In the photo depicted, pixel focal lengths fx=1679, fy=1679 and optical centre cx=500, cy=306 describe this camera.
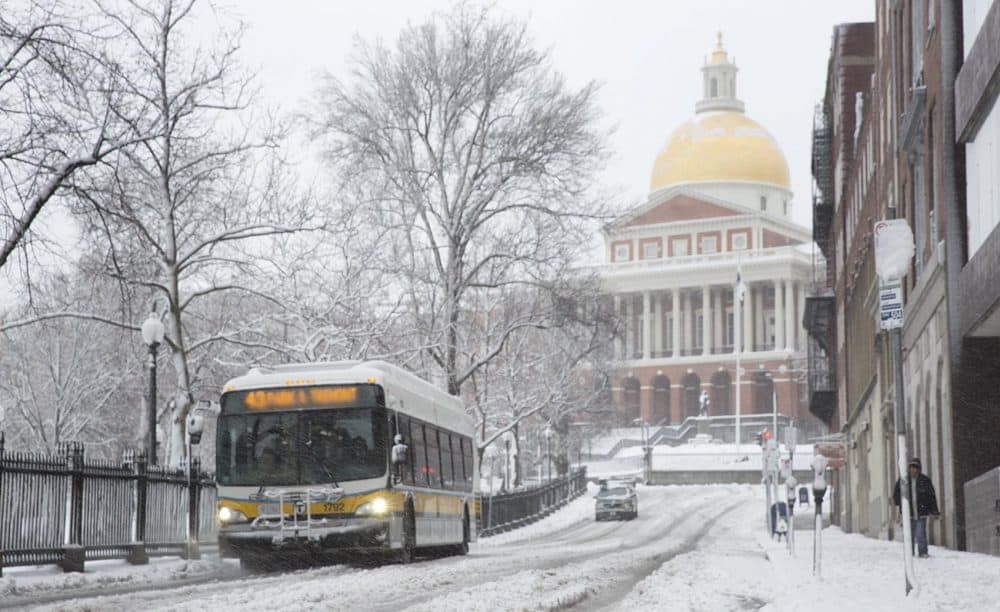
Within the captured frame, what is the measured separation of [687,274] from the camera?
135 meters

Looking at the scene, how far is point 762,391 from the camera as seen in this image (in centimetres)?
→ 13112

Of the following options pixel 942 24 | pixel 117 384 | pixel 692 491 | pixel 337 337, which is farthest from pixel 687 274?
pixel 942 24

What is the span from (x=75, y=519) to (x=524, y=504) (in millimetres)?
37744

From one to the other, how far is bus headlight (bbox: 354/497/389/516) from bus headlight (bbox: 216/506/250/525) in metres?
1.54

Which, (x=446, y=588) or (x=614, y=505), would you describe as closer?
(x=446, y=588)

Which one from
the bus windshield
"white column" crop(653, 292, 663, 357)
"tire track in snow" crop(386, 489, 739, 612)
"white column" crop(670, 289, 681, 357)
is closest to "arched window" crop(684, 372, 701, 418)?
"white column" crop(670, 289, 681, 357)

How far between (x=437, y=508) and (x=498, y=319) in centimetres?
3136

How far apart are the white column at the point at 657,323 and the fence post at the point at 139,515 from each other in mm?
113894

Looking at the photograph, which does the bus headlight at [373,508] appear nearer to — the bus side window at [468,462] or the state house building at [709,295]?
the bus side window at [468,462]

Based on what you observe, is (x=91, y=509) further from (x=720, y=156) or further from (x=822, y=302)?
(x=720, y=156)

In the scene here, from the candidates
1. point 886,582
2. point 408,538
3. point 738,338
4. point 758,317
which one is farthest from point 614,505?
point 758,317

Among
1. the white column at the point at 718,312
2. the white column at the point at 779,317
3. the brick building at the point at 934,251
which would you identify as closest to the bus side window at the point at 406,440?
the brick building at the point at 934,251

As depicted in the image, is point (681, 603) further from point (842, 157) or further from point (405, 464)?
point (842, 157)

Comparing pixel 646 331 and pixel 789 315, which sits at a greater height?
pixel 789 315
